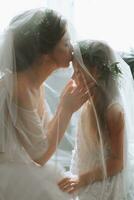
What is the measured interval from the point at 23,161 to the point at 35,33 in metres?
0.37

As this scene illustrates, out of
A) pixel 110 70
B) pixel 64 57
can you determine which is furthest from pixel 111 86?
pixel 64 57

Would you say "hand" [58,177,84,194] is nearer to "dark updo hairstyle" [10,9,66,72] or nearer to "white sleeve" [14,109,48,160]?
"white sleeve" [14,109,48,160]

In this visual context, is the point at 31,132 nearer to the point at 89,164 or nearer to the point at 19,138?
the point at 19,138

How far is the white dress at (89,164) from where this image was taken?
115cm

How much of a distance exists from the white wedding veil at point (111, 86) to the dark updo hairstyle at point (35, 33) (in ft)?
0.26

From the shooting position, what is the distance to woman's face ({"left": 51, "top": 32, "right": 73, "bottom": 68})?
3.62 feet

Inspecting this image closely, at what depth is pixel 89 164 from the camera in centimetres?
116

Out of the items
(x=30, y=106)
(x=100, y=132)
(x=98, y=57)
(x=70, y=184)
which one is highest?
(x=98, y=57)

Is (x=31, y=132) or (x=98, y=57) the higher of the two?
(x=98, y=57)

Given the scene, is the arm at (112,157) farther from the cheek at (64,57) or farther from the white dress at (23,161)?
the cheek at (64,57)

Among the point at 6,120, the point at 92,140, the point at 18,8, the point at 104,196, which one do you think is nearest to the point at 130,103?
the point at 92,140

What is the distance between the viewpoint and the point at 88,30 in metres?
1.45

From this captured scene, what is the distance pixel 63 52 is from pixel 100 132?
0.85ft

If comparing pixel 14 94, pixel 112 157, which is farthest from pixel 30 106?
Result: pixel 112 157
